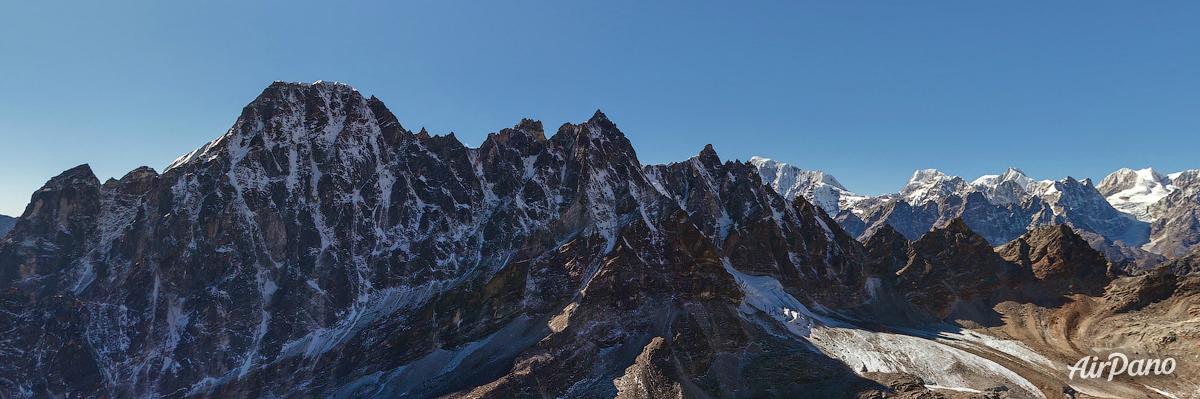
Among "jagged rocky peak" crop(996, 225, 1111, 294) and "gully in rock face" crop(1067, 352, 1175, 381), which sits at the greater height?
"jagged rocky peak" crop(996, 225, 1111, 294)

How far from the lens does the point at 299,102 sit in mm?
156500

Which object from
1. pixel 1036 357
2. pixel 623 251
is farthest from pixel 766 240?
pixel 1036 357

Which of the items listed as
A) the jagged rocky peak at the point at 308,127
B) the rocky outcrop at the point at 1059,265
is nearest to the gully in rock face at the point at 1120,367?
the rocky outcrop at the point at 1059,265

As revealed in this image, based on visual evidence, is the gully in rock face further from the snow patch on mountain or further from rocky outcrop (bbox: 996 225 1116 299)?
rocky outcrop (bbox: 996 225 1116 299)

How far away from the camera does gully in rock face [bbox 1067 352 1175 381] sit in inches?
4306

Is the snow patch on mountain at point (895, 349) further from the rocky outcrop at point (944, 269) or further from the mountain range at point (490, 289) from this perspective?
the rocky outcrop at point (944, 269)

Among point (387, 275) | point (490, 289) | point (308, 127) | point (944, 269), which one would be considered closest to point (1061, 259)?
point (944, 269)

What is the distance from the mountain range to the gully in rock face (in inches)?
93.5

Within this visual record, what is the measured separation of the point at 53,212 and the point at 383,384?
306 ft

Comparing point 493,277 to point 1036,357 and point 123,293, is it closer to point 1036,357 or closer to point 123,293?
point 123,293

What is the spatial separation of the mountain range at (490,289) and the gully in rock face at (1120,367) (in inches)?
93.5

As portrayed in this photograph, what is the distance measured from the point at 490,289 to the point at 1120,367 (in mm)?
131228

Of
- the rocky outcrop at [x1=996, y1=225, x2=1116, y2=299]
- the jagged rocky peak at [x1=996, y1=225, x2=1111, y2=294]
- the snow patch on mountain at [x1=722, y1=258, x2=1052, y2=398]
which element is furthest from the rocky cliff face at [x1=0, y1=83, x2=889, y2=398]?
the jagged rocky peak at [x1=996, y1=225, x2=1111, y2=294]

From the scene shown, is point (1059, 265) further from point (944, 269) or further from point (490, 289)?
point (490, 289)
